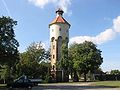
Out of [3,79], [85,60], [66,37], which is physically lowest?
[3,79]

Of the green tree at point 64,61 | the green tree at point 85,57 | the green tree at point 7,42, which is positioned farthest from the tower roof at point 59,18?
the green tree at point 7,42

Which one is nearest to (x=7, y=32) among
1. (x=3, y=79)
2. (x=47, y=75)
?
(x=3, y=79)

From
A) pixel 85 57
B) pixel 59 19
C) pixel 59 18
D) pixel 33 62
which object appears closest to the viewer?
pixel 33 62

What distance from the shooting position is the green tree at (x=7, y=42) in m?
50.4

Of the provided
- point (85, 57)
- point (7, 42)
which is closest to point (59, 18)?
point (85, 57)

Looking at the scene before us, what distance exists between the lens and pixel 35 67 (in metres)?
78.3

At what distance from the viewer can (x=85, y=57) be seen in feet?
281

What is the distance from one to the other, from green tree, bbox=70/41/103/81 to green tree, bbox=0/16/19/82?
3496 centimetres

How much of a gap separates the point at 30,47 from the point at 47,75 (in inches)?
342

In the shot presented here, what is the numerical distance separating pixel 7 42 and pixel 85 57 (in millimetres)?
37475

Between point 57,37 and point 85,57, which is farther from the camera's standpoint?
point 57,37

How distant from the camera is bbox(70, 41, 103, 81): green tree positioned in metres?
85.2

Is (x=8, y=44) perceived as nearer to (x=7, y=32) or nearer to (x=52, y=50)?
(x=7, y=32)

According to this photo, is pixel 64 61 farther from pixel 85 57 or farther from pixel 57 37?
pixel 57 37
